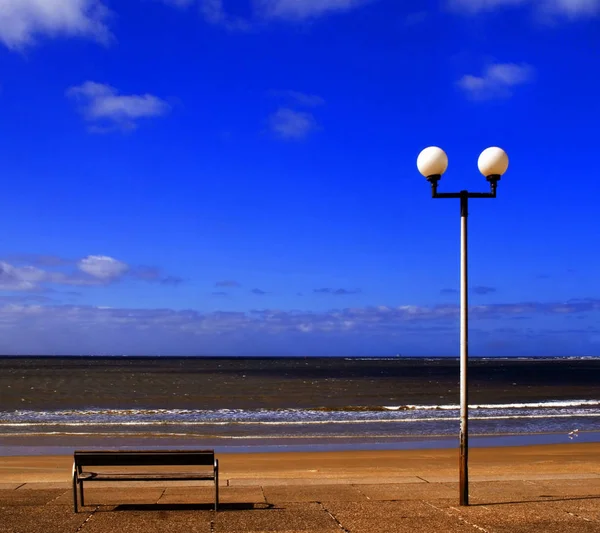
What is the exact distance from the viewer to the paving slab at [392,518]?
286 inches

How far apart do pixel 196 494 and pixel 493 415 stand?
2188 cm

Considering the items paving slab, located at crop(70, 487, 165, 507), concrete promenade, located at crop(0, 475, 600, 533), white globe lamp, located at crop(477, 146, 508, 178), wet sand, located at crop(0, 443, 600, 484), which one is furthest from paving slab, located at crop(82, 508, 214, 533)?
white globe lamp, located at crop(477, 146, 508, 178)

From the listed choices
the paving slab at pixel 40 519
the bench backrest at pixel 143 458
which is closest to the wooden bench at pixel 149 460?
A: the bench backrest at pixel 143 458

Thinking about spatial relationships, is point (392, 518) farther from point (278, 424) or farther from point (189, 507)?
point (278, 424)

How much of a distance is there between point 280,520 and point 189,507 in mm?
1501

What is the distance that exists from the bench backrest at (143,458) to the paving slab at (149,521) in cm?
55

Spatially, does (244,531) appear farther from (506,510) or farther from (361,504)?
(506,510)

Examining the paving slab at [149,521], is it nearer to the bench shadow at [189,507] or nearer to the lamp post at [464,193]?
the bench shadow at [189,507]

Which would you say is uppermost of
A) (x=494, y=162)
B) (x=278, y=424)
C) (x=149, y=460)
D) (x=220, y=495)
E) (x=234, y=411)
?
(x=494, y=162)

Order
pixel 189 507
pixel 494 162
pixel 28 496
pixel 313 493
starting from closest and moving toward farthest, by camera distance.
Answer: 1. pixel 494 162
2. pixel 189 507
3. pixel 28 496
4. pixel 313 493

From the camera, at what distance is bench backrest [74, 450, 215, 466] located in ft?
27.5

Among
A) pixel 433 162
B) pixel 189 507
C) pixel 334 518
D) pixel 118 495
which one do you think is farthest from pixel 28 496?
pixel 433 162

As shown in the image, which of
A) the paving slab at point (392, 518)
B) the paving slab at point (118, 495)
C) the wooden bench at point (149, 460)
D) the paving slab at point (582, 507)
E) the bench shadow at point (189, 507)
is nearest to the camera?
the paving slab at point (392, 518)

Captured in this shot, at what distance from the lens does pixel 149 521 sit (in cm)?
779
